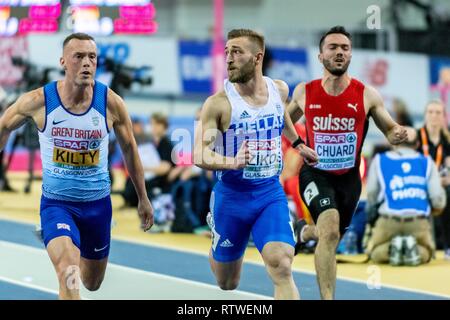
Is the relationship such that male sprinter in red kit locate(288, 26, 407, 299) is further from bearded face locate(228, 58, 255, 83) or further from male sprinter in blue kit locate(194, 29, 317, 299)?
bearded face locate(228, 58, 255, 83)

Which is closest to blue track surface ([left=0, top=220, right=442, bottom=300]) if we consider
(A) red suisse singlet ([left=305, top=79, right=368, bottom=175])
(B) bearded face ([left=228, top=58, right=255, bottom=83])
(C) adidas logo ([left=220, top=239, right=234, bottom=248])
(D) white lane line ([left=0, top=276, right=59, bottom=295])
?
(D) white lane line ([left=0, top=276, right=59, bottom=295])

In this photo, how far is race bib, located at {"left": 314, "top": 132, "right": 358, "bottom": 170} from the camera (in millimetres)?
10719

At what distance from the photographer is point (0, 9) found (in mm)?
22016

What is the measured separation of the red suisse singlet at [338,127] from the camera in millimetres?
10711

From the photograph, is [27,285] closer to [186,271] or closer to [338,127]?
[186,271]

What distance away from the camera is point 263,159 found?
9.27 m

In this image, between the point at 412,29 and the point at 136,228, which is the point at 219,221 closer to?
the point at 136,228

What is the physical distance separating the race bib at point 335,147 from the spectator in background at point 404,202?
4036 millimetres

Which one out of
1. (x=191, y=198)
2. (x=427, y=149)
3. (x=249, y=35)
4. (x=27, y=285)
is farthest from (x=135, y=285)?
(x=191, y=198)

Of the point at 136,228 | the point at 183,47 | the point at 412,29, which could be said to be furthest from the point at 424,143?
the point at 412,29

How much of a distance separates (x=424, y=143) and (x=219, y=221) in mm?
7036

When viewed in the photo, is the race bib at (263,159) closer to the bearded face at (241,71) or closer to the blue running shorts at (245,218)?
the blue running shorts at (245,218)

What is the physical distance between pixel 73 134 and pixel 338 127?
275cm

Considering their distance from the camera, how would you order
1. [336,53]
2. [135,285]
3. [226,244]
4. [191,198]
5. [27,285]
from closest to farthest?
[226,244], [336,53], [27,285], [135,285], [191,198]
